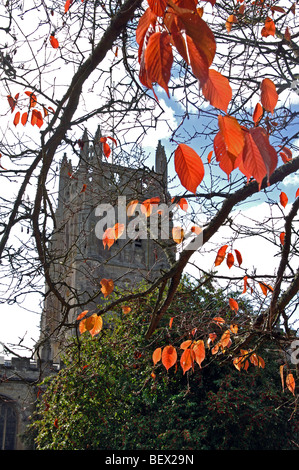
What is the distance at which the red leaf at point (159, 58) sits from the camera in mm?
1233

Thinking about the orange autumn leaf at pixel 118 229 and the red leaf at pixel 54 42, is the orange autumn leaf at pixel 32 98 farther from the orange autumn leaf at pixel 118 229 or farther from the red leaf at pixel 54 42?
the orange autumn leaf at pixel 118 229

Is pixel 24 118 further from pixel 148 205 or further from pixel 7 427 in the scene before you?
pixel 7 427

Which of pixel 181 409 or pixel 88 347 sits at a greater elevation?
pixel 88 347

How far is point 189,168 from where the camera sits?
161 cm

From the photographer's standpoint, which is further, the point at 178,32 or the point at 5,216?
the point at 5,216

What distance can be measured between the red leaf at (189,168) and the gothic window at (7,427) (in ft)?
62.2

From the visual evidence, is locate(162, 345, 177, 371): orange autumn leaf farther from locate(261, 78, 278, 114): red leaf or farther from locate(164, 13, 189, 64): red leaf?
locate(164, 13, 189, 64): red leaf

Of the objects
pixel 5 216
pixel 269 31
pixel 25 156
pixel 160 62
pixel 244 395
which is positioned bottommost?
pixel 244 395

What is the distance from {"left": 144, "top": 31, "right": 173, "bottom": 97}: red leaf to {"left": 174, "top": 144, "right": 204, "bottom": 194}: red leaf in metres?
0.41

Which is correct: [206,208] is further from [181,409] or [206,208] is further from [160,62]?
[181,409]

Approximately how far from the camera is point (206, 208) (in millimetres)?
3938

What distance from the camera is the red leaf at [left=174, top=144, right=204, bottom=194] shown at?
161cm
